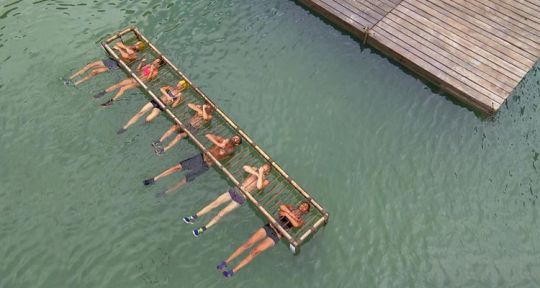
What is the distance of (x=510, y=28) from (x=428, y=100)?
19.0 ft

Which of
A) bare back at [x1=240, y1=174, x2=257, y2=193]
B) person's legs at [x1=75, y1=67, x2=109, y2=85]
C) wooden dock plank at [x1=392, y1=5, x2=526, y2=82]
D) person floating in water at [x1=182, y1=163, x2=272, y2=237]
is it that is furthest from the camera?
person's legs at [x1=75, y1=67, x2=109, y2=85]

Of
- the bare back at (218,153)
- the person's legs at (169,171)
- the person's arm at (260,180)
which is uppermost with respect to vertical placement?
the bare back at (218,153)

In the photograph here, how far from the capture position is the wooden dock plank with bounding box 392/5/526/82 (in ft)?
60.9

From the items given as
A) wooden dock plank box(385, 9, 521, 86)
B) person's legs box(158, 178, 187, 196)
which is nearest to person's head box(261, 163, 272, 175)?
person's legs box(158, 178, 187, 196)

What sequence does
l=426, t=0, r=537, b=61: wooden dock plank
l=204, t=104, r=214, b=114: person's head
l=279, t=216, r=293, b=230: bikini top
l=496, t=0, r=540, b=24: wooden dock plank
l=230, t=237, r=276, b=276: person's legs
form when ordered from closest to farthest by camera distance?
l=230, t=237, r=276, b=276: person's legs
l=279, t=216, r=293, b=230: bikini top
l=204, t=104, r=214, b=114: person's head
l=426, t=0, r=537, b=61: wooden dock plank
l=496, t=0, r=540, b=24: wooden dock plank

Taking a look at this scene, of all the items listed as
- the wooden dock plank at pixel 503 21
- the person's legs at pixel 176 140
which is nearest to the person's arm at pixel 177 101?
the person's legs at pixel 176 140

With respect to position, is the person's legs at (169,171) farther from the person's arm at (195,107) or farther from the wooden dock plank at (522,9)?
the wooden dock plank at (522,9)

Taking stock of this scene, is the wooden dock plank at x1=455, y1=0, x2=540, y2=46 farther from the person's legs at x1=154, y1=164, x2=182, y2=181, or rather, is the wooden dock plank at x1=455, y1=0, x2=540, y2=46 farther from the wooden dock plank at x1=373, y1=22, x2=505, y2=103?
the person's legs at x1=154, y1=164, x2=182, y2=181

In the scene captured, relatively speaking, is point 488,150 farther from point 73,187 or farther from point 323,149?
point 73,187

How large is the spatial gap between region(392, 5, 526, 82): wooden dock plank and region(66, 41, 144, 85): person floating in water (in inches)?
539

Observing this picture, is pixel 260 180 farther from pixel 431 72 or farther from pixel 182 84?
pixel 431 72

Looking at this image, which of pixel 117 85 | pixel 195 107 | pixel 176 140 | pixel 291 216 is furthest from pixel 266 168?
pixel 117 85

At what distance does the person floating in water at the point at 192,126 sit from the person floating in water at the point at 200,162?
3.57 feet

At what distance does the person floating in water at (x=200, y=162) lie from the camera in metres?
16.4
